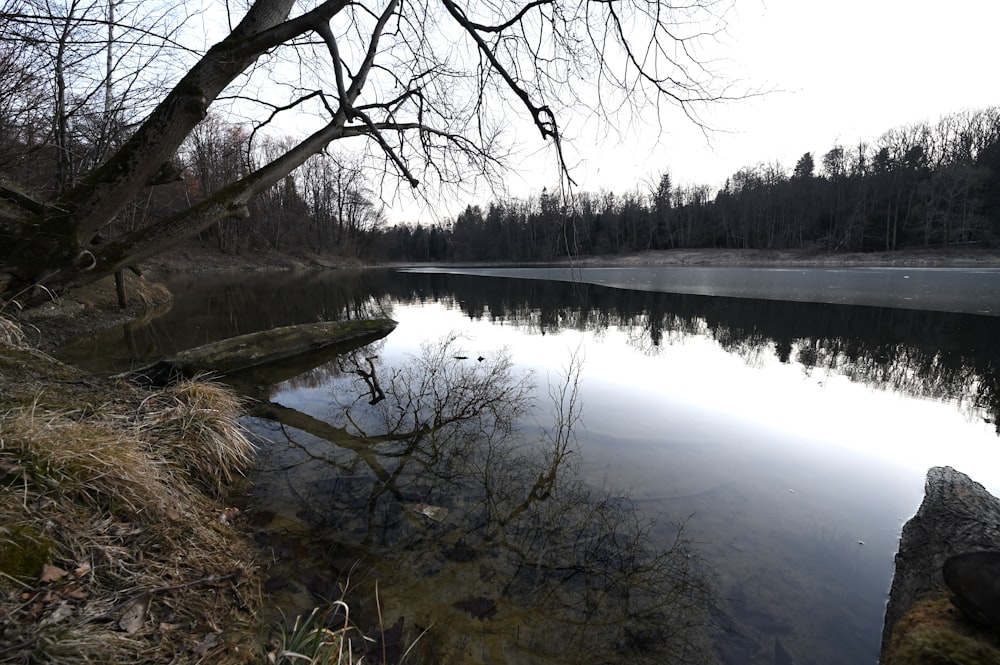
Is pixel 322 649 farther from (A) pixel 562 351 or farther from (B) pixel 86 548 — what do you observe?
(A) pixel 562 351

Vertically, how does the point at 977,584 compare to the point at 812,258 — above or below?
below

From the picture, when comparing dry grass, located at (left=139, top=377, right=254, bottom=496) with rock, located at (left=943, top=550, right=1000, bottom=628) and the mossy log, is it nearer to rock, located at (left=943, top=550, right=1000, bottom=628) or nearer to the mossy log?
the mossy log

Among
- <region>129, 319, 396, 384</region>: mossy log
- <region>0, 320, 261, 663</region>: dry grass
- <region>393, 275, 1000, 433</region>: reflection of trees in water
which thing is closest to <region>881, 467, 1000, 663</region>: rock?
<region>0, 320, 261, 663</region>: dry grass

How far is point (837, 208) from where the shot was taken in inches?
1933

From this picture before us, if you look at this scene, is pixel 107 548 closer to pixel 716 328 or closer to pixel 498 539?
pixel 498 539

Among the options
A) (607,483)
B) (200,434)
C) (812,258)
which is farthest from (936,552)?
(812,258)

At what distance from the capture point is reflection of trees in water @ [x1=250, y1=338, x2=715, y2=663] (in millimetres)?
2271

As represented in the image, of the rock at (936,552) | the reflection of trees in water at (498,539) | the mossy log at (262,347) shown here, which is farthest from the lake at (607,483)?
the mossy log at (262,347)

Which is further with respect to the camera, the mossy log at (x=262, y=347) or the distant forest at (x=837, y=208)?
the distant forest at (x=837, y=208)

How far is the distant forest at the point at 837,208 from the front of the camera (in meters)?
39.5

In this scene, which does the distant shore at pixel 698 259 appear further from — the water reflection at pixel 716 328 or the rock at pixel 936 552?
the rock at pixel 936 552

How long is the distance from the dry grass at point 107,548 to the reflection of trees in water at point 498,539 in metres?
0.80

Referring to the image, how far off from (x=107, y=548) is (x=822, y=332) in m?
13.6

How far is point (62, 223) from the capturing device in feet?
9.20
